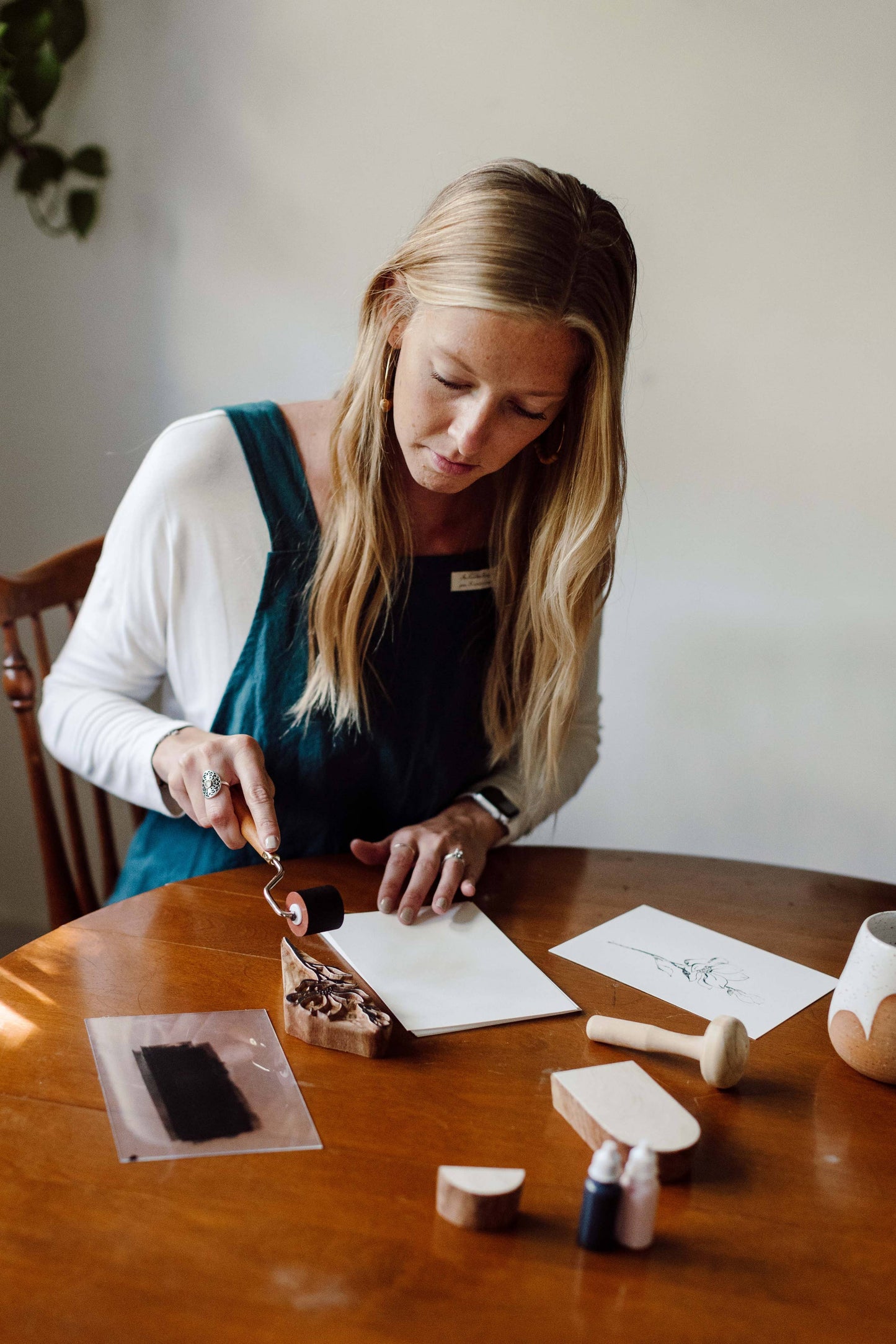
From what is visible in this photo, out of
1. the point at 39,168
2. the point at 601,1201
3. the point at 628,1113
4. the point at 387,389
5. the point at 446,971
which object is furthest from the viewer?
the point at 39,168

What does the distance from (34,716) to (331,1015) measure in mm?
909

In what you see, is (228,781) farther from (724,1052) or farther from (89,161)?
(89,161)

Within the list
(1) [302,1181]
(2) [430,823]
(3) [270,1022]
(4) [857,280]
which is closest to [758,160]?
(4) [857,280]

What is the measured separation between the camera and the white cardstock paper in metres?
0.96

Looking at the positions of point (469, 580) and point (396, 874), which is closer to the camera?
point (396, 874)

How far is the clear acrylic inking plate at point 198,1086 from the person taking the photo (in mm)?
748

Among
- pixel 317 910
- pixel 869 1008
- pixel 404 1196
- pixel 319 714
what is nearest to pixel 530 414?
pixel 319 714

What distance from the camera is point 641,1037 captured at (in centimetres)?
91

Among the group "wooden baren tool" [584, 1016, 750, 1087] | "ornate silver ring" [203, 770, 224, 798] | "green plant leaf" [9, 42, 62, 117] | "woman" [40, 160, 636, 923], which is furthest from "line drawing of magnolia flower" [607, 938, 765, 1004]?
"green plant leaf" [9, 42, 62, 117]

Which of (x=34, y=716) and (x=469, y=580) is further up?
(x=469, y=580)

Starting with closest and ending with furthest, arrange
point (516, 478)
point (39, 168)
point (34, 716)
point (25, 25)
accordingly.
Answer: point (516, 478) < point (34, 716) < point (25, 25) < point (39, 168)

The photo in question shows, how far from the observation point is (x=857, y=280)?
1899 millimetres

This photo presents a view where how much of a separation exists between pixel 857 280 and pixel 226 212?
1198 millimetres

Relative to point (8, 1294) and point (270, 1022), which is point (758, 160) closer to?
point (270, 1022)
